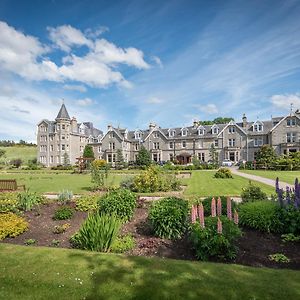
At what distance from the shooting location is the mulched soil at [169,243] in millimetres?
7094

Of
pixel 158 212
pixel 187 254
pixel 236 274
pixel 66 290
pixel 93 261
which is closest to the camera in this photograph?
pixel 66 290

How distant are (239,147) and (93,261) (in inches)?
2222

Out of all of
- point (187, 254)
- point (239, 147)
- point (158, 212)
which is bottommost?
point (187, 254)

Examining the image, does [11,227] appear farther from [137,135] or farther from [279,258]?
[137,135]

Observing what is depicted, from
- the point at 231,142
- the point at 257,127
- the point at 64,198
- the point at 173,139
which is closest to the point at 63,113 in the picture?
the point at 173,139

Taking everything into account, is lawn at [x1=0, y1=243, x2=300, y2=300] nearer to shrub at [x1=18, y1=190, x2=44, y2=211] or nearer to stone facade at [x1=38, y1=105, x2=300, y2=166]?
shrub at [x1=18, y1=190, x2=44, y2=211]

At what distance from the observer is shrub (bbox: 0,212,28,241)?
9023 mm

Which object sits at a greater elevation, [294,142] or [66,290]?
[294,142]

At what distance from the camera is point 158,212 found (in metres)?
8.95

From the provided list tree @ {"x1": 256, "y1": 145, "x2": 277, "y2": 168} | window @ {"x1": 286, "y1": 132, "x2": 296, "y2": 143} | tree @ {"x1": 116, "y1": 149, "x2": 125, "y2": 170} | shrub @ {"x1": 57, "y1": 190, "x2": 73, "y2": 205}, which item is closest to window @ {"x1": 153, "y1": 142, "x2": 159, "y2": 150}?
tree @ {"x1": 116, "y1": 149, "x2": 125, "y2": 170}

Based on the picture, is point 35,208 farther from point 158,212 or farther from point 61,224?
point 158,212

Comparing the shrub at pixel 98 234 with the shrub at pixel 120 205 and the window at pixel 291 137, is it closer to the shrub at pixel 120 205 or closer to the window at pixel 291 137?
the shrub at pixel 120 205

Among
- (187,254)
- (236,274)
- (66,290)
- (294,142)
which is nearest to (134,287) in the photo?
(66,290)

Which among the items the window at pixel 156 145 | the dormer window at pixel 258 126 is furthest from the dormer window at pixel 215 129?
the window at pixel 156 145
